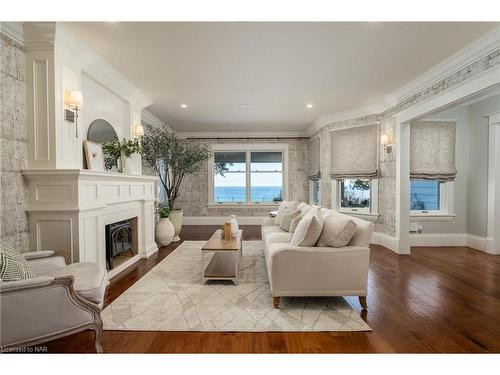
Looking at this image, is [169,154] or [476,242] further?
[169,154]

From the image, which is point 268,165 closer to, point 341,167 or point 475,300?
point 341,167

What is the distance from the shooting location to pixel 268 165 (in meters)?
7.70

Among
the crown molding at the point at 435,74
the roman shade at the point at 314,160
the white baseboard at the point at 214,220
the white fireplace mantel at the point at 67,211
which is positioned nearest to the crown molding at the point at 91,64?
the white fireplace mantel at the point at 67,211

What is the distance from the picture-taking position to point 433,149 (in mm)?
4836

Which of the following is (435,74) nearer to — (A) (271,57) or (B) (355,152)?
(B) (355,152)

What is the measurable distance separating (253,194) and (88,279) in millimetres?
A: 5939

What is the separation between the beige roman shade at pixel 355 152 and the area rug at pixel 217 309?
133 inches

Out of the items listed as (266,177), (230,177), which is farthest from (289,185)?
(230,177)

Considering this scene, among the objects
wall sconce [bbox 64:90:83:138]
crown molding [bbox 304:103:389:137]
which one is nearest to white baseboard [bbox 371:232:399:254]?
crown molding [bbox 304:103:389:137]

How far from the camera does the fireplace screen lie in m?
3.28

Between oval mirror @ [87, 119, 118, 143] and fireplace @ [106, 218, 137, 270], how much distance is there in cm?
120

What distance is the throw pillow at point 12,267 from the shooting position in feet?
5.50

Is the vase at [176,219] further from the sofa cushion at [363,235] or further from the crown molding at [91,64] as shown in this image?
the sofa cushion at [363,235]
